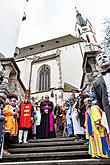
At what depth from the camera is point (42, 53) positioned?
2881cm

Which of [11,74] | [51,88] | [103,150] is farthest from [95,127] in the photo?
[51,88]

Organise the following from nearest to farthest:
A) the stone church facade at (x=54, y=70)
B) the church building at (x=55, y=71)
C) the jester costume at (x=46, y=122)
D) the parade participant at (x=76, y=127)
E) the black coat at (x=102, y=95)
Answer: the black coat at (x=102, y=95) < the parade participant at (x=76, y=127) < the jester costume at (x=46, y=122) < the church building at (x=55, y=71) < the stone church facade at (x=54, y=70)

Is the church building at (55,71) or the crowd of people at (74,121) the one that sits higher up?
the church building at (55,71)

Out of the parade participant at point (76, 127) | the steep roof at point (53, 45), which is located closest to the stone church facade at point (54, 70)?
the steep roof at point (53, 45)

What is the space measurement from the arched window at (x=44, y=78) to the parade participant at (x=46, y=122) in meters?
16.7

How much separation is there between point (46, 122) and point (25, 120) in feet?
3.43

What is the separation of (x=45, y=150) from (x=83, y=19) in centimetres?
4647

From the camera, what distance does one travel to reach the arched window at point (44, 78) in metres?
24.0

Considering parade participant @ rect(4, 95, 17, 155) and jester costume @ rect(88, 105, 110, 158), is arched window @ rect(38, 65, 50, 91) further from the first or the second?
jester costume @ rect(88, 105, 110, 158)

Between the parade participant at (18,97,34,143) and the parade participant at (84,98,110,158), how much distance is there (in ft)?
7.46

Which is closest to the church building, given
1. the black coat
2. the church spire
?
the black coat

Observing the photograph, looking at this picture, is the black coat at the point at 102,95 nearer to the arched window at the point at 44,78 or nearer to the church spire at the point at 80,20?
the arched window at the point at 44,78

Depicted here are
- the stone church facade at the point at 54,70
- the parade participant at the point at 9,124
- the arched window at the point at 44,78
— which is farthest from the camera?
the arched window at the point at 44,78

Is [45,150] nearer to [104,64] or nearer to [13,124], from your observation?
[13,124]
